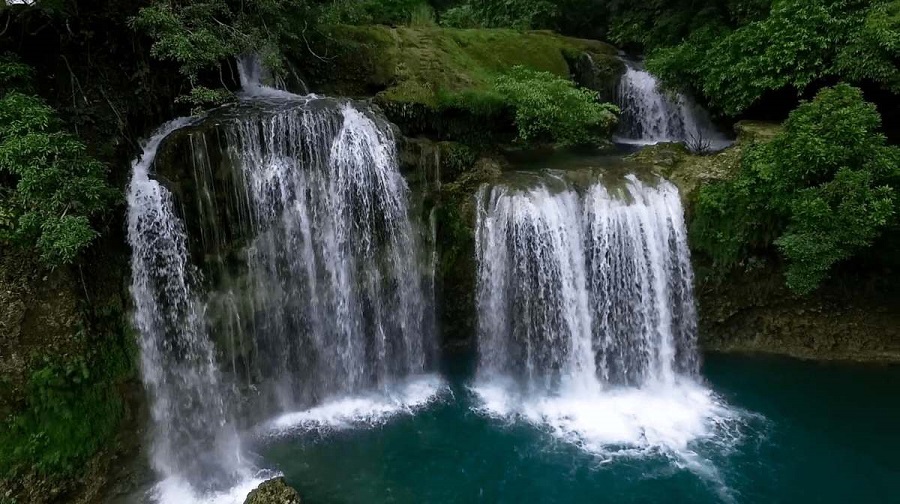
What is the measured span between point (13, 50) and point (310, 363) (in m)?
7.04

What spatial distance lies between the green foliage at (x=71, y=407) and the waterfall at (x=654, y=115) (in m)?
13.4

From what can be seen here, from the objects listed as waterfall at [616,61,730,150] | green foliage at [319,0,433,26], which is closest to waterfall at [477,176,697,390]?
waterfall at [616,61,730,150]

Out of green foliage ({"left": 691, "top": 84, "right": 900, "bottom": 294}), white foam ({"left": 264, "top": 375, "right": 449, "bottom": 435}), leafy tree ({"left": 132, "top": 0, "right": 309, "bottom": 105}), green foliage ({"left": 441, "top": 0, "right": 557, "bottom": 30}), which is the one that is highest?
green foliage ({"left": 441, "top": 0, "right": 557, "bottom": 30})

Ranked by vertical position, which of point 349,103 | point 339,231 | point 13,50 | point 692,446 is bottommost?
point 692,446

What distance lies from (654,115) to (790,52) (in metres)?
4.39

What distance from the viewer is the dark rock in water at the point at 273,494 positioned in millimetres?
7730

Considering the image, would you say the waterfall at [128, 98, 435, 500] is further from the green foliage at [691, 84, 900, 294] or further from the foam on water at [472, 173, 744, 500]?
the green foliage at [691, 84, 900, 294]

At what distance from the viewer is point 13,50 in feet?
27.6

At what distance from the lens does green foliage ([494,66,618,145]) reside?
12305mm

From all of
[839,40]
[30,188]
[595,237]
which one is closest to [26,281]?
[30,188]

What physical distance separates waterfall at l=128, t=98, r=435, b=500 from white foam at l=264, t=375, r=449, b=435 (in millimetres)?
242

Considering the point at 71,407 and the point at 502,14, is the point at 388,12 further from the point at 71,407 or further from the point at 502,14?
the point at 71,407

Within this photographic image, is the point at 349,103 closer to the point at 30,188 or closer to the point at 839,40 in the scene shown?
the point at 30,188

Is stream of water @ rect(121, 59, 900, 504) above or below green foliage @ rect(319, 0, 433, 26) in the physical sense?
below
